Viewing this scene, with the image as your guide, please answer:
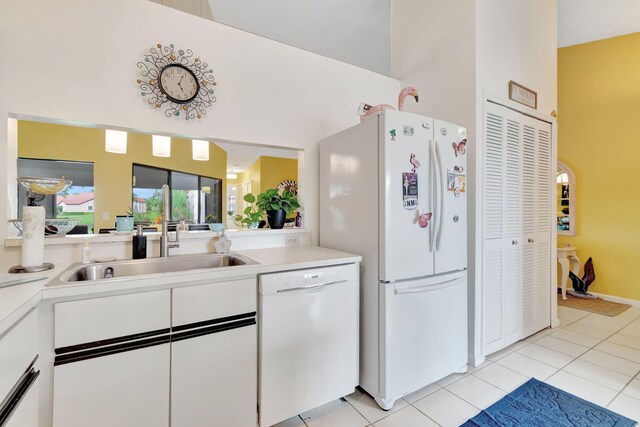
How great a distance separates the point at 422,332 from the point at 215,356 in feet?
4.17

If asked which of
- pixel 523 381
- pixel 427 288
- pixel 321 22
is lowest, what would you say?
pixel 523 381

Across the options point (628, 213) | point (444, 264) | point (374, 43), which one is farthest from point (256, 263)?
point (628, 213)

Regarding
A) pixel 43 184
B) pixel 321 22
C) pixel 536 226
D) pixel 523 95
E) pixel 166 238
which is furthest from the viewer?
pixel 321 22

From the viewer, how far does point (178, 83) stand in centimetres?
187

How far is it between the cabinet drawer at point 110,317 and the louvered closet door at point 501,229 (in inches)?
89.9

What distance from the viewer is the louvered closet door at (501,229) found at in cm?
227

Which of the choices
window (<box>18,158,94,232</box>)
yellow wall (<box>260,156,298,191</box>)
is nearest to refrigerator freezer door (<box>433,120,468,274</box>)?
window (<box>18,158,94,232</box>)

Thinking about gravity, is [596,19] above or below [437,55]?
above

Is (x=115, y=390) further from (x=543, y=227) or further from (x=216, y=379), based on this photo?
(x=543, y=227)

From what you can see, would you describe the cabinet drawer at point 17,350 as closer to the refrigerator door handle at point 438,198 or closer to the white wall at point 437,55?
the refrigerator door handle at point 438,198

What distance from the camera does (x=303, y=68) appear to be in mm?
2375

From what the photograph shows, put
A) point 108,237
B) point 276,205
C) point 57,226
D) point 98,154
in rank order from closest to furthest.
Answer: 1. point 57,226
2. point 108,237
3. point 276,205
4. point 98,154

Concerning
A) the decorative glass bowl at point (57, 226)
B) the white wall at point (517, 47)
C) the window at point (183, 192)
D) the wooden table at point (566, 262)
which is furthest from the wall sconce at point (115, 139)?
the wooden table at point (566, 262)

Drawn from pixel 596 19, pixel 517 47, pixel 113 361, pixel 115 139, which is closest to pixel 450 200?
pixel 517 47
